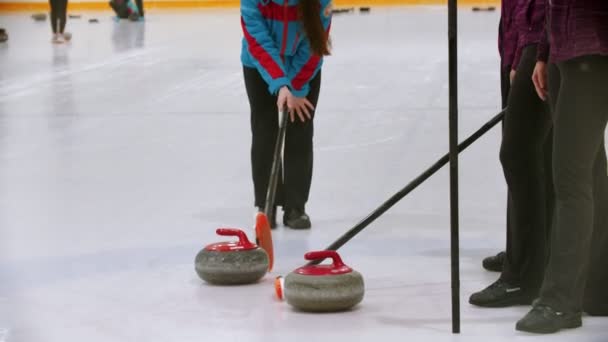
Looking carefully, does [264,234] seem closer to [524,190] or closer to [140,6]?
[524,190]

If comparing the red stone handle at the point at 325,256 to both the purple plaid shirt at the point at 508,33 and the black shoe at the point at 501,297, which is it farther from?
the purple plaid shirt at the point at 508,33

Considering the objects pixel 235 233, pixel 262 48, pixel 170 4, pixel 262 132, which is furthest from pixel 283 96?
pixel 170 4

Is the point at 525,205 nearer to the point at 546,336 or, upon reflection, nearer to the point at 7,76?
the point at 546,336

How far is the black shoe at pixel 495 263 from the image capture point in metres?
3.95

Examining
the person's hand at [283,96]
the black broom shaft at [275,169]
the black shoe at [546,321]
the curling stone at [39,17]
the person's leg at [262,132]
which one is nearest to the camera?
the black shoe at [546,321]

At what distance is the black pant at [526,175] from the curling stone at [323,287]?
17.1 inches

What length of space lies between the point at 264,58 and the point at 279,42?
0.38 ft

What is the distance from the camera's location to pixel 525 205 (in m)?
3.52

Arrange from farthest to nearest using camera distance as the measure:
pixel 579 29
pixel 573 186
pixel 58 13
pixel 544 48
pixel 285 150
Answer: pixel 58 13, pixel 285 150, pixel 544 48, pixel 573 186, pixel 579 29

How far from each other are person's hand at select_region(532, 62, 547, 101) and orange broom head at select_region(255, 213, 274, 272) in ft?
3.50

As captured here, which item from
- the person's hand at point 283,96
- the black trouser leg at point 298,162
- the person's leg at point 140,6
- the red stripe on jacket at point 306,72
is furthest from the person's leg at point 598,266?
the person's leg at point 140,6

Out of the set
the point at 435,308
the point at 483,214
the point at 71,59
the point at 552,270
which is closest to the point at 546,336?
the point at 552,270

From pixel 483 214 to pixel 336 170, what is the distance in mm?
1201

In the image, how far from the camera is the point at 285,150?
4785 millimetres
